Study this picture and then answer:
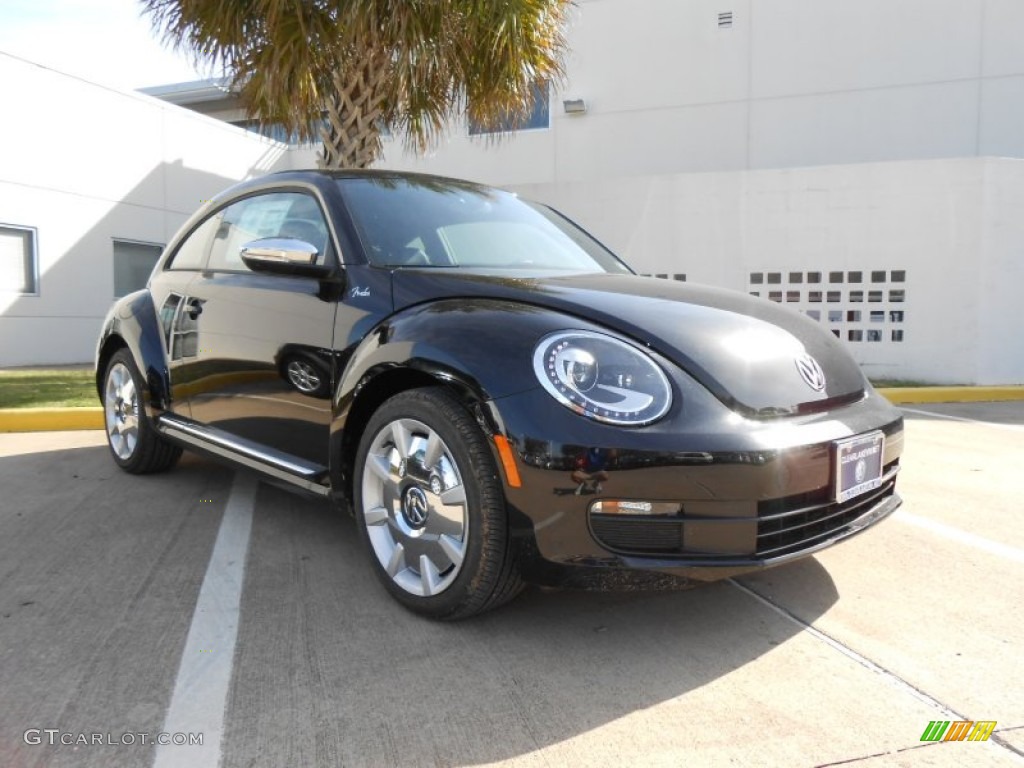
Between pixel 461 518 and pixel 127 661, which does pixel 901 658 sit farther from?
pixel 127 661

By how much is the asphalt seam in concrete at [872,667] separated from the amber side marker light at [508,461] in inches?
43.9

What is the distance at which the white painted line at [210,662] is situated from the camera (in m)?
1.91

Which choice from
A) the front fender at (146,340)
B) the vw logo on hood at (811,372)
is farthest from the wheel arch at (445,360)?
the front fender at (146,340)

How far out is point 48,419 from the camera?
21.5 feet

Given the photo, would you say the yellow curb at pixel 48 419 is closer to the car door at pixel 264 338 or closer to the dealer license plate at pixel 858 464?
the car door at pixel 264 338

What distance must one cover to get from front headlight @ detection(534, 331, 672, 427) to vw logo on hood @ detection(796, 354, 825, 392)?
58 centimetres

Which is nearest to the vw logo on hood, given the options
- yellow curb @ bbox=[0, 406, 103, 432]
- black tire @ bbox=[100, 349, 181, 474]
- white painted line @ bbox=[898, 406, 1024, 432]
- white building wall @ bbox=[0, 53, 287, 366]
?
black tire @ bbox=[100, 349, 181, 474]

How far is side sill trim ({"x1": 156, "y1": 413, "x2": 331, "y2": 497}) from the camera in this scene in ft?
9.96

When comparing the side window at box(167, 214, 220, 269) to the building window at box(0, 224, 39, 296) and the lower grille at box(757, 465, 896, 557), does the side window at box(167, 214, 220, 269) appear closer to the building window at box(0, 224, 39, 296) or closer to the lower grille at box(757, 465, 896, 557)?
the lower grille at box(757, 465, 896, 557)

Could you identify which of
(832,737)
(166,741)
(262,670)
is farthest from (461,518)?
(832,737)

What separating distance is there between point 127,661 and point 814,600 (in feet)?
7.43

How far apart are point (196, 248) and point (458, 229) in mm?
1629

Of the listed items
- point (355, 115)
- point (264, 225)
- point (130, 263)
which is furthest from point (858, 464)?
point (130, 263)

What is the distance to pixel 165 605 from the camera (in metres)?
2.77
